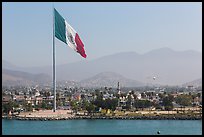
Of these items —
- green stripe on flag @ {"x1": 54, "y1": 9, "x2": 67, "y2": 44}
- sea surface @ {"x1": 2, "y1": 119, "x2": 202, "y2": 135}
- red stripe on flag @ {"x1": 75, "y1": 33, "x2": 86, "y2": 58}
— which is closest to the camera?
Result: green stripe on flag @ {"x1": 54, "y1": 9, "x2": 67, "y2": 44}

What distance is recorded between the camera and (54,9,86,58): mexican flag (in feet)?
9.45

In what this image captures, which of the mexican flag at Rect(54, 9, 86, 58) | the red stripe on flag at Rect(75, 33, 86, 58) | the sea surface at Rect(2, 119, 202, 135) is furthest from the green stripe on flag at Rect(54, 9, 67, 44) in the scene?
the sea surface at Rect(2, 119, 202, 135)

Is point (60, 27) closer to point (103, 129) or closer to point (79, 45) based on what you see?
point (79, 45)

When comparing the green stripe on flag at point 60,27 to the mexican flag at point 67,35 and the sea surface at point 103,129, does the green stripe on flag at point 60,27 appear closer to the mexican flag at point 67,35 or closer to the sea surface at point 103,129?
the mexican flag at point 67,35

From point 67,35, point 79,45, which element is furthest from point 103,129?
point 67,35

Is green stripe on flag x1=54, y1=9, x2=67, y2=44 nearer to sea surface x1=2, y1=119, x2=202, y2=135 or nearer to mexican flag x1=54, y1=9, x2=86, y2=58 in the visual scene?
mexican flag x1=54, y1=9, x2=86, y2=58

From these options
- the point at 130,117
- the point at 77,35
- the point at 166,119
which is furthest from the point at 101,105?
the point at 77,35

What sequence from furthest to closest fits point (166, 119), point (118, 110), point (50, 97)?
point (50, 97) → point (118, 110) → point (166, 119)

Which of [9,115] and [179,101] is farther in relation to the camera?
[179,101]

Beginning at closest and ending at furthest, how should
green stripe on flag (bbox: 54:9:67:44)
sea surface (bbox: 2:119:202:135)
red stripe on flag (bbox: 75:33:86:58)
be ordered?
green stripe on flag (bbox: 54:9:67:44), red stripe on flag (bbox: 75:33:86:58), sea surface (bbox: 2:119:202:135)

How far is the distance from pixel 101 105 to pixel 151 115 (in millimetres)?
3674

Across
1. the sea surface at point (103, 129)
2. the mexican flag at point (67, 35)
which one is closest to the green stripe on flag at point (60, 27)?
the mexican flag at point (67, 35)

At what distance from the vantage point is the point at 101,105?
24.5 meters

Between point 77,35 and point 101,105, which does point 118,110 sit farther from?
point 77,35
